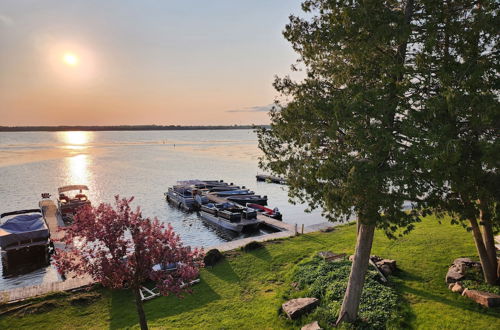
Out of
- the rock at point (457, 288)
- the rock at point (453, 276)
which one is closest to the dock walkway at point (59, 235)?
the rock at point (453, 276)

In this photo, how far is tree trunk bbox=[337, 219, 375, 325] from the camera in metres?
10.4

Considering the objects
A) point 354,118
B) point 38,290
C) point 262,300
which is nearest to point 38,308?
point 38,290

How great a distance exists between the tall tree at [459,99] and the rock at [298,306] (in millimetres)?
6019

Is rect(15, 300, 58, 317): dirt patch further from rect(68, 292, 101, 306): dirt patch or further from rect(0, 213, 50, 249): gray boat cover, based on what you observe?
rect(0, 213, 50, 249): gray boat cover

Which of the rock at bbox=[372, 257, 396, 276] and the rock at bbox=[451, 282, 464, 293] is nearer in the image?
the rock at bbox=[451, 282, 464, 293]

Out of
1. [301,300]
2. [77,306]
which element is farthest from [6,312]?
[301,300]

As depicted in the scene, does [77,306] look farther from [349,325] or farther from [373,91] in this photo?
[373,91]

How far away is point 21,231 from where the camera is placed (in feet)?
85.4

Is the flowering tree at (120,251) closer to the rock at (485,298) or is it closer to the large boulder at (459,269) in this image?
the rock at (485,298)

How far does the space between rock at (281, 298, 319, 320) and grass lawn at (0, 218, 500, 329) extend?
0.31 m

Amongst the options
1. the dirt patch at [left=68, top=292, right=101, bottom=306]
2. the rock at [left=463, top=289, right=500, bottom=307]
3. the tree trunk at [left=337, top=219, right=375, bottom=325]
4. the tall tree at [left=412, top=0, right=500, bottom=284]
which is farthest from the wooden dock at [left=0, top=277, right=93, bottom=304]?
the rock at [left=463, top=289, right=500, bottom=307]

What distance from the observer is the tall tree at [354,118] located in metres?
8.12

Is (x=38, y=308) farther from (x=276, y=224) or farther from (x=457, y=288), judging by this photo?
(x=276, y=224)

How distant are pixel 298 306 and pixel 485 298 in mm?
6594
